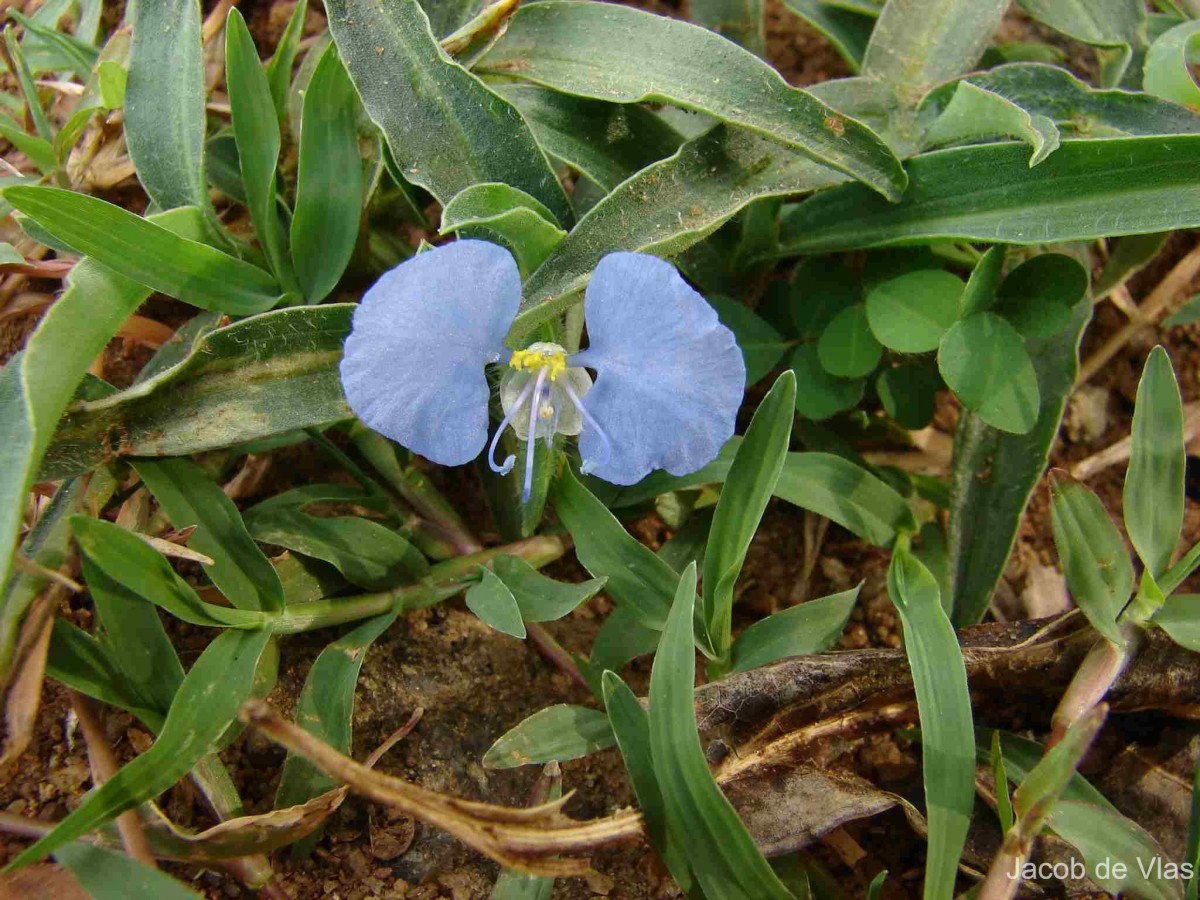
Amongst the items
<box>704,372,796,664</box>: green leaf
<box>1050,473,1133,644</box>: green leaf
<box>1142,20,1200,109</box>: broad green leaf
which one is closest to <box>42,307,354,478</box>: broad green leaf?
<box>704,372,796,664</box>: green leaf

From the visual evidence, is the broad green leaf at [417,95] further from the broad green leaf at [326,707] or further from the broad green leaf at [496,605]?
the broad green leaf at [326,707]

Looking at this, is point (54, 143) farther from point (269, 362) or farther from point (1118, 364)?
point (1118, 364)

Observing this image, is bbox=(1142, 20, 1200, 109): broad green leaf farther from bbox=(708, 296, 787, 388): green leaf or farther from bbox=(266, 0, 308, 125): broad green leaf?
bbox=(266, 0, 308, 125): broad green leaf

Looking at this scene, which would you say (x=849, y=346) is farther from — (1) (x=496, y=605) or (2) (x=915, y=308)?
(1) (x=496, y=605)

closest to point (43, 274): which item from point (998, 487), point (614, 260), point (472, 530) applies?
point (472, 530)

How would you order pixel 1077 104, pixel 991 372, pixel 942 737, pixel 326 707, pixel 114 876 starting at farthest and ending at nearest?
pixel 1077 104
pixel 991 372
pixel 326 707
pixel 942 737
pixel 114 876

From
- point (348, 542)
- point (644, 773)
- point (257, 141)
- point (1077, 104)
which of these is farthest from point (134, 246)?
point (1077, 104)

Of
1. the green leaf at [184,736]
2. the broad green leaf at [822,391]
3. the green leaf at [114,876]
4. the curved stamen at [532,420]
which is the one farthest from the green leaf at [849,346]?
the green leaf at [114,876]
